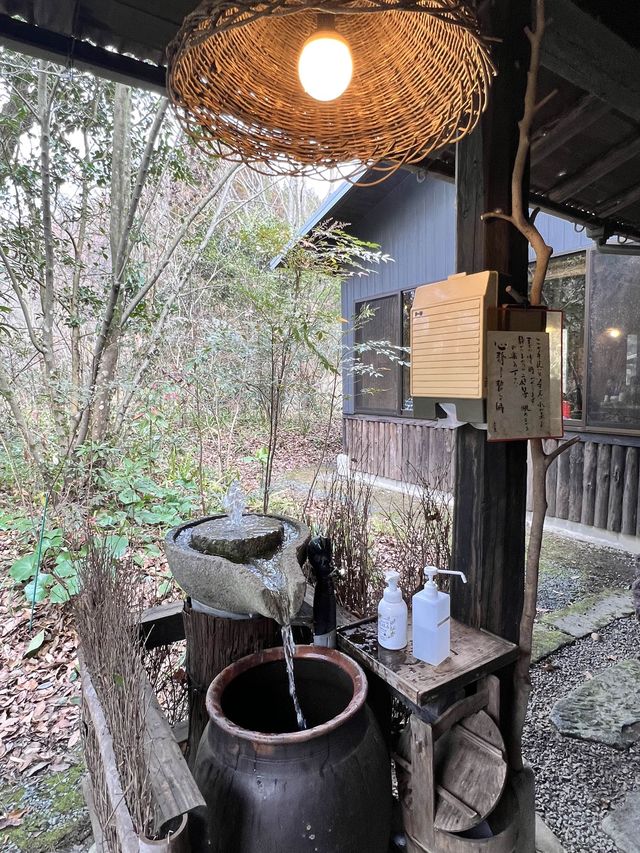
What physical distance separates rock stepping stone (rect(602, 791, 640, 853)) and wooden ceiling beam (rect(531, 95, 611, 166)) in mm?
2969

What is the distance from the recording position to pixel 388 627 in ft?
4.75

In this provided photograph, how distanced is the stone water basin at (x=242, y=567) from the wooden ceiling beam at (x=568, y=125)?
92.7 inches

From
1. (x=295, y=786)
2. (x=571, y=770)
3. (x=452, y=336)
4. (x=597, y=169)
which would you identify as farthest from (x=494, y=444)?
(x=597, y=169)

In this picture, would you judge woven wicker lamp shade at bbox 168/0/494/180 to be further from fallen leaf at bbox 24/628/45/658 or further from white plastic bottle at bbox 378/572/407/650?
fallen leaf at bbox 24/628/45/658

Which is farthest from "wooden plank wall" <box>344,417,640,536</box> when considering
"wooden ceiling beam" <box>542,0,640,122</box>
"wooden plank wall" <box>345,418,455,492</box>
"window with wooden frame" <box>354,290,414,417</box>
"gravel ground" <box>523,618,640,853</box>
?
"wooden ceiling beam" <box>542,0,640,122</box>

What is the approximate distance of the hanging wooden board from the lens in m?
1.30

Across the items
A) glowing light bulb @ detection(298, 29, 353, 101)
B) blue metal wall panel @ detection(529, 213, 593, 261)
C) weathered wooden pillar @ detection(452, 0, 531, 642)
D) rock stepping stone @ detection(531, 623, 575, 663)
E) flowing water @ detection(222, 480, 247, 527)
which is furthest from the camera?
blue metal wall panel @ detection(529, 213, 593, 261)

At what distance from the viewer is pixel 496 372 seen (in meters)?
1.34

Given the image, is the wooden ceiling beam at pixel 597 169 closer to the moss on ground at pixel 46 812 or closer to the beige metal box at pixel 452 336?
the beige metal box at pixel 452 336

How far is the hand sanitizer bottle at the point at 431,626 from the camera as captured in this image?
53.9 inches

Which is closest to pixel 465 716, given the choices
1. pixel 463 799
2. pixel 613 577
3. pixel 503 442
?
pixel 463 799

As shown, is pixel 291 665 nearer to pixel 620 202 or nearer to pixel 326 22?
pixel 326 22

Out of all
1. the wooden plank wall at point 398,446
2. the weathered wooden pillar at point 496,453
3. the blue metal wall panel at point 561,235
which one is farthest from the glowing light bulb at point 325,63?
the wooden plank wall at point 398,446

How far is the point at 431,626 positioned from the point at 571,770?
1.28m
